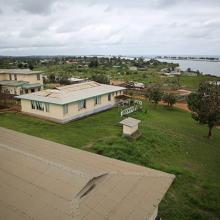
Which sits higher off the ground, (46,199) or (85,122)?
(46,199)

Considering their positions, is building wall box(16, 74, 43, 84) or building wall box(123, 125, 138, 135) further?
building wall box(16, 74, 43, 84)

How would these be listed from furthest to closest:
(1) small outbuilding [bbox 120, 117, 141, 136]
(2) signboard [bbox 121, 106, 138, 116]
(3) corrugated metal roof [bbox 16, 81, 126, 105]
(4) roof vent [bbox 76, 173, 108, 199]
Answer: (2) signboard [bbox 121, 106, 138, 116] < (3) corrugated metal roof [bbox 16, 81, 126, 105] < (1) small outbuilding [bbox 120, 117, 141, 136] < (4) roof vent [bbox 76, 173, 108, 199]

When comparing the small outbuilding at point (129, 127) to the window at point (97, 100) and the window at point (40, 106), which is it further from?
the window at point (40, 106)

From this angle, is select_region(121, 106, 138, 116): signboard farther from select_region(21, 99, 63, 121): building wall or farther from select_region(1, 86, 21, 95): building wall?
select_region(1, 86, 21, 95): building wall

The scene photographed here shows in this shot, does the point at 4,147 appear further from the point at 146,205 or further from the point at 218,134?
the point at 218,134

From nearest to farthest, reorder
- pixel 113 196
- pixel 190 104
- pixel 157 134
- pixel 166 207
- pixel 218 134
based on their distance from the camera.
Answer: pixel 113 196 → pixel 166 207 → pixel 157 134 → pixel 190 104 → pixel 218 134

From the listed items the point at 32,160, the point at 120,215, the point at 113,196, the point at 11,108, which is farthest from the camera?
the point at 11,108

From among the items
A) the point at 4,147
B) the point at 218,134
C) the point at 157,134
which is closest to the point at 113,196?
the point at 4,147

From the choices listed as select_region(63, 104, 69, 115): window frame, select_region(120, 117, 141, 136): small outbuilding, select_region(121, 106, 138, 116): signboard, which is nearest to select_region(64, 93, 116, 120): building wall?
select_region(63, 104, 69, 115): window frame
